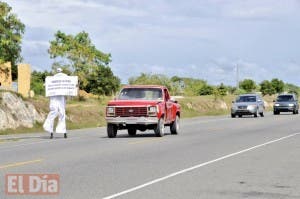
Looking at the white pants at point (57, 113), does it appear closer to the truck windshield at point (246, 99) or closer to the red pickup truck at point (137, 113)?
the red pickup truck at point (137, 113)

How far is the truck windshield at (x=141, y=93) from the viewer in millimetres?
25594

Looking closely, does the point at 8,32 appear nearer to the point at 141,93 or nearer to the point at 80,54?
the point at 141,93

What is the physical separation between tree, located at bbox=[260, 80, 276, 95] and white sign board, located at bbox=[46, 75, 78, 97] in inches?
4743

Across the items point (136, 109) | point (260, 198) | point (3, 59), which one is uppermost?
point (3, 59)

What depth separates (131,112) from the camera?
24562 millimetres

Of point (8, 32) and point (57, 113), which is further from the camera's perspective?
point (8, 32)

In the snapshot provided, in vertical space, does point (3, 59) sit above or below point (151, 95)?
above

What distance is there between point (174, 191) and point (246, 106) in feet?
132

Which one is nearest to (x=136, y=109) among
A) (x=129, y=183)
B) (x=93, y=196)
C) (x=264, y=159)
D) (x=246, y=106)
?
(x=264, y=159)

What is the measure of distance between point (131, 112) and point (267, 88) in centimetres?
12085

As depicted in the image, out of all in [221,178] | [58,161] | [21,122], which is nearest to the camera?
[221,178]

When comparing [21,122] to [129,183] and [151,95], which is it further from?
[129,183]

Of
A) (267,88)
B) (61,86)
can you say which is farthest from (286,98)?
(267,88)

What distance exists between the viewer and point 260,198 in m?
10.1
